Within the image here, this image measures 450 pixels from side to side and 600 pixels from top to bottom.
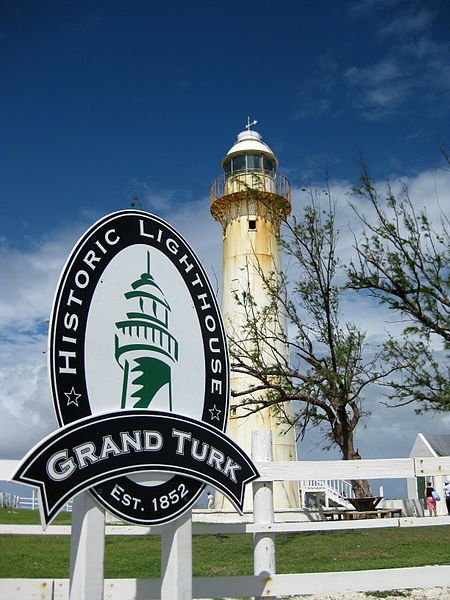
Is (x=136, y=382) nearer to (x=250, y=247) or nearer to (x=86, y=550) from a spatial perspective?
(x=86, y=550)

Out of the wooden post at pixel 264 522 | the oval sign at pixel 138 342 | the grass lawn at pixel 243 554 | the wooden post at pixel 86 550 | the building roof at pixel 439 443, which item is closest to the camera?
the wooden post at pixel 86 550

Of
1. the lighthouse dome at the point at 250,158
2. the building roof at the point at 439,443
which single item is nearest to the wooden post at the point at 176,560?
the lighthouse dome at the point at 250,158

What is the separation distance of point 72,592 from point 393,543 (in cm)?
1097

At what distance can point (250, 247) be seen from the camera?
24.2m

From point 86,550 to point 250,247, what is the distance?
20.9 m

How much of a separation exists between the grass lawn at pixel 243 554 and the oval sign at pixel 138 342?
4849mm

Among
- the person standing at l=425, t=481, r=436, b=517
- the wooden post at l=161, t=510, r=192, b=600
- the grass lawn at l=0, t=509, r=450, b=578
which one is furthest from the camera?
the person standing at l=425, t=481, r=436, b=517

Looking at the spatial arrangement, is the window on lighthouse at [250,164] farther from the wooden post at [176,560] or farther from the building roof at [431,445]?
the wooden post at [176,560]

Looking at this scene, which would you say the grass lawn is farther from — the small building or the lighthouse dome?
the lighthouse dome

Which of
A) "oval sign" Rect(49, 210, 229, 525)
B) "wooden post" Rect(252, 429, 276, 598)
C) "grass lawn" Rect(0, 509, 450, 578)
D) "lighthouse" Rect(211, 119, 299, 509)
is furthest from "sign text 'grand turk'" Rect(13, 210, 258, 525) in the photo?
"lighthouse" Rect(211, 119, 299, 509)

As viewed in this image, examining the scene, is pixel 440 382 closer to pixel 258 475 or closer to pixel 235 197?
pixel 258 475

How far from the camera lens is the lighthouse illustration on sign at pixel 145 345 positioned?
4066mm

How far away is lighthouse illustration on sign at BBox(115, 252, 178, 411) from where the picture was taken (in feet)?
13.3

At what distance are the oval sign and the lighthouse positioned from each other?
1611 cm
